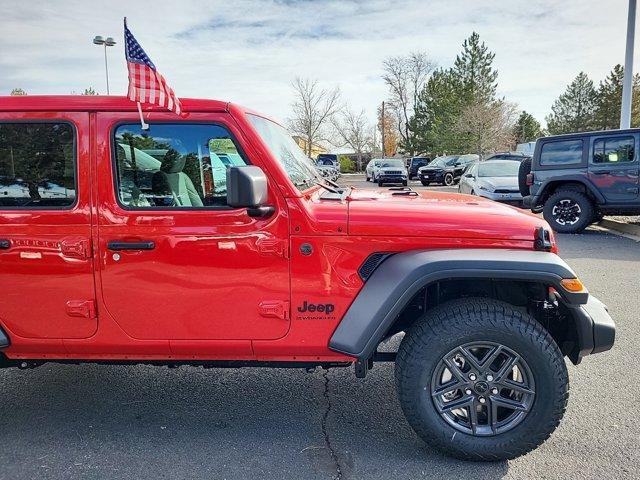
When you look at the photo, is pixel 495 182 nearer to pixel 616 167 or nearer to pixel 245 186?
pixel 616 167

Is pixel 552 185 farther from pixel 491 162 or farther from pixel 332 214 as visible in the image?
pixel 332 214

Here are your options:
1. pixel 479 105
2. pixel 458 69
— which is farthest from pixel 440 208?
pixel 458 69

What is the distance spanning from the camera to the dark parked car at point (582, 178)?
357 inches

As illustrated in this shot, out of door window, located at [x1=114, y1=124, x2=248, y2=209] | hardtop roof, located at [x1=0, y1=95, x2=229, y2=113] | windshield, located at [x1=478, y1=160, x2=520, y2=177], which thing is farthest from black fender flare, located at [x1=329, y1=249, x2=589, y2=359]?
windshield, located at [x1=478, y1=160, x2=520, y2=177]

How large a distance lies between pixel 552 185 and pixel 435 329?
337 inches

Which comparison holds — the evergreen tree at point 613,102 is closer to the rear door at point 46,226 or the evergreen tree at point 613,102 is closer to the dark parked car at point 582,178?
the dark parked car at point 582,178

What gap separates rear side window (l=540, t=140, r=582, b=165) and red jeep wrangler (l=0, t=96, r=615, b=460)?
8.00 meters

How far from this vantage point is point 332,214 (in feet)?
8.55

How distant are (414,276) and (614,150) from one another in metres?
8.68

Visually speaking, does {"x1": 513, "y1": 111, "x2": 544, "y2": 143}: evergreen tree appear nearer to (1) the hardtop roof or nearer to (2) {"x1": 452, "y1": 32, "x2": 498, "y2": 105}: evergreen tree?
(2) {"x1": 452, "y1": 32, "x2": 498, "y2": 105}: evergreen tree

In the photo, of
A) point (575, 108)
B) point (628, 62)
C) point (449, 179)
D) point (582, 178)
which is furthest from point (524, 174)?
point (575, 108)

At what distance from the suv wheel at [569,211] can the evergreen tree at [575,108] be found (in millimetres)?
52293

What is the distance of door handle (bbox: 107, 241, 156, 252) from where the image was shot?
258 centimetres

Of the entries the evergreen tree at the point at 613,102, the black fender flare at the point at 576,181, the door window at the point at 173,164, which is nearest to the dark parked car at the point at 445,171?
the black fender flare at the point at 576,181
